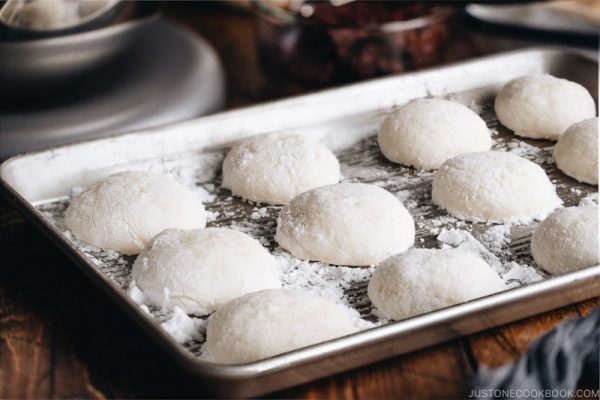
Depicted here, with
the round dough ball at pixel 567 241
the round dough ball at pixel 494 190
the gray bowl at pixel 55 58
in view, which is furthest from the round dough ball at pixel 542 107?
the gray bowl at pixel 55 58

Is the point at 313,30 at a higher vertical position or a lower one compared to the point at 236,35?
higher

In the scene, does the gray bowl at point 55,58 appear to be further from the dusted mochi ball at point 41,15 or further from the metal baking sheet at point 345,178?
the metal baking sheet at point 345,178

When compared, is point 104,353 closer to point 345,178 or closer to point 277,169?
point 277,169

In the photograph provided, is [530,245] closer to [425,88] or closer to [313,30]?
[425,88]

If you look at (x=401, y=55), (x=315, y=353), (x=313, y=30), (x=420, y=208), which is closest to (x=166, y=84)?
(x=313, y=30)

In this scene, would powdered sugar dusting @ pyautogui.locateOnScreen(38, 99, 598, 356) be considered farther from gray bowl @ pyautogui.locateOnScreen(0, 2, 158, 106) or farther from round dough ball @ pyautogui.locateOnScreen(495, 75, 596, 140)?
gray bowl @ pyautogui.locateOnScreen(0, 2, 158, 106)

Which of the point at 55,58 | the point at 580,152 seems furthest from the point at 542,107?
the point at 55,58
